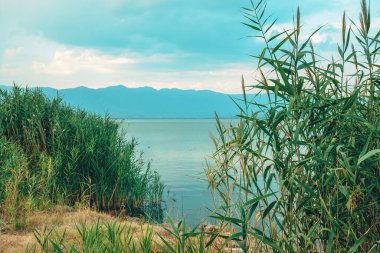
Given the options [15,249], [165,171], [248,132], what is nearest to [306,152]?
[248,132]

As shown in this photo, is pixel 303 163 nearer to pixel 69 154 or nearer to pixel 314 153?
pixel 314 153

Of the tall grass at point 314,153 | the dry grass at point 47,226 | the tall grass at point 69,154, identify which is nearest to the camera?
the tall grass at point 314,153

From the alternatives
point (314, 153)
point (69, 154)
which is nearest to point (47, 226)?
point (69, 154)

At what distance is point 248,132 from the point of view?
4.30 metres

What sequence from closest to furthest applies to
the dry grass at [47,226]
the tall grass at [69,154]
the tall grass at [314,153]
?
1. the tall grass at [314,153]
2. the dry grass at [47,226]
3. the tall grass at [69,154]

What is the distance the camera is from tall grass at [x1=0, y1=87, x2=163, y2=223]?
33.8 ft

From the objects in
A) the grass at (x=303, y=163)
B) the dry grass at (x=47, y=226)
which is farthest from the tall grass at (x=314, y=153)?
the dry grass at (x=47, y=226)

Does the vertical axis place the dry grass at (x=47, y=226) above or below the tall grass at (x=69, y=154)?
below

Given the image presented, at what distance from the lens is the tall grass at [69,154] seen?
1030 cm

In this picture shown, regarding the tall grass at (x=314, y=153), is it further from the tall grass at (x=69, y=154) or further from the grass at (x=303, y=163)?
the tall grass at (x=69, y=154)

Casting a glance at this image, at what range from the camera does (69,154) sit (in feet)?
35.8

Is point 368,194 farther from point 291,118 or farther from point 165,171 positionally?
point 165,171

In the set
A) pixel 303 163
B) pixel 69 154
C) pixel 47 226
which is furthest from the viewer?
pixel 69 154

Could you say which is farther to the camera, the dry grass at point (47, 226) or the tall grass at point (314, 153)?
the dry grass at point (47, 226)
